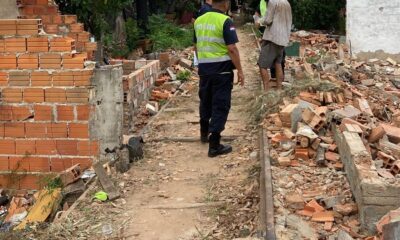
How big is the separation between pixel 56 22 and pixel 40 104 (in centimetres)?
170

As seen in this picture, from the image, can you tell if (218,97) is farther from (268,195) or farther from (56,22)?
(56,22)

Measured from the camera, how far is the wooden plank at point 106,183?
5.28 meters

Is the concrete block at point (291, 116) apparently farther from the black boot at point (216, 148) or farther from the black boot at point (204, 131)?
the black boot at point (204, 131)

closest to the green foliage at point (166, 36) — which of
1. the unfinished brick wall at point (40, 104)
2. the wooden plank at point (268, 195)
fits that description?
the unfinished brick wall at point (40, 104)

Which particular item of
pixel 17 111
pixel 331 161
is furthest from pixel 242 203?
pixel 17 111

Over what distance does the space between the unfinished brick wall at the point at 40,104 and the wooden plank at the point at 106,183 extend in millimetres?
714

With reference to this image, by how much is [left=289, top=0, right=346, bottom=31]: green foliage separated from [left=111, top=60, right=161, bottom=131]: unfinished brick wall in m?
13.3

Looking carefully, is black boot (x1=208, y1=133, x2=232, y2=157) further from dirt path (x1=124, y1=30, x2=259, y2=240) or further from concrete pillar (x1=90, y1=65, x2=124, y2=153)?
concrete pillar (x1=90, y1=65, x2=124, y2=153)

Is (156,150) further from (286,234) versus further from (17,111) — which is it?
(286,234)

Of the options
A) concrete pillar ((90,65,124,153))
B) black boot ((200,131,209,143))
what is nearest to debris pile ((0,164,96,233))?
concrete pillar ((90,65,124,153))

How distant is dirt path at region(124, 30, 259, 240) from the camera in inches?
182

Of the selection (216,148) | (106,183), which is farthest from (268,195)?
(216,148)

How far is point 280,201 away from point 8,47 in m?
3.74

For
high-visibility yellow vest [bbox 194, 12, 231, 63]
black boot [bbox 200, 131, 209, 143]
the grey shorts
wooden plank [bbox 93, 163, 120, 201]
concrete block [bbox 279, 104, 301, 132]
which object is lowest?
wooden plank [bbox 93, 163, 120, 201]
